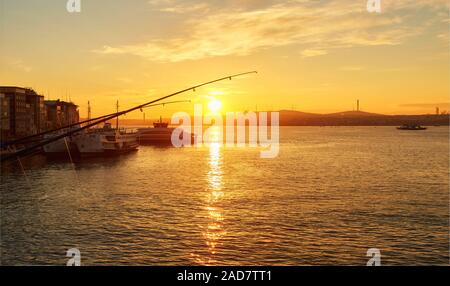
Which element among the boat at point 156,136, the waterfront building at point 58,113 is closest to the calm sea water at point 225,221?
the boat at point 156,136

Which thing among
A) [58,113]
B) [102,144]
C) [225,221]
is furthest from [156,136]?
[225,221]

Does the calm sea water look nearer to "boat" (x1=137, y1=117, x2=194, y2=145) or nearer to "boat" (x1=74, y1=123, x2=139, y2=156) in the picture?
"boat" (x1=74, y1=123, x2=139, y2=156)

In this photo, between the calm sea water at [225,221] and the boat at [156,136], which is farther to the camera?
the boat at [156,136]

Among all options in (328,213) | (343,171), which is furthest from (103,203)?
(343,171)

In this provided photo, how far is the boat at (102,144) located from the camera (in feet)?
288

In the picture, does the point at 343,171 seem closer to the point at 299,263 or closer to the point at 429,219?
the point at 429,219

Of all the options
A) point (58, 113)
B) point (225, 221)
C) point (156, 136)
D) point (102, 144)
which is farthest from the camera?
point (58, 113)

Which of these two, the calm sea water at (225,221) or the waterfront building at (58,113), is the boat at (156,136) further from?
the calm sea water at (225,221)

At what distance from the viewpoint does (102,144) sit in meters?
93.4

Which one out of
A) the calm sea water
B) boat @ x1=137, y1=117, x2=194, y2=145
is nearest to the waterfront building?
boat @ x1=137, y1=117, x2=194, y2=145

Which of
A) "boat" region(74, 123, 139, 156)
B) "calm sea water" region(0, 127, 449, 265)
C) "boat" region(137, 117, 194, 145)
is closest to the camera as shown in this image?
"calm sea water" region(0, 127, 449, 265)

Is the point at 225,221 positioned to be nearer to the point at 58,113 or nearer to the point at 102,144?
the point at 102,144

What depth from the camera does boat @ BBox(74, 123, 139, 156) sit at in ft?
288
